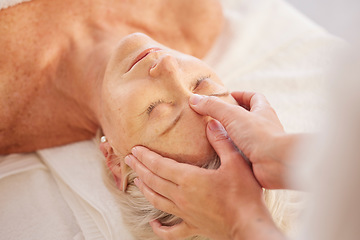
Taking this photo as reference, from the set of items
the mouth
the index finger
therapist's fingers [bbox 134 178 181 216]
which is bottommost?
Result: therapist's fingers [bbox 134 178 181 216]

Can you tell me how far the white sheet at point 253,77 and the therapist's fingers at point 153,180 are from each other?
255mm

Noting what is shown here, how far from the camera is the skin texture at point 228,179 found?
2.96ft

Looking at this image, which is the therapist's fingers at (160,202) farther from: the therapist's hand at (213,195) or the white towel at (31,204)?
the white towel at (31,204)

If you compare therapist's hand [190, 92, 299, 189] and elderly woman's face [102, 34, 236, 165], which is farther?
elderly woman's face [102, 34, 236, 165]

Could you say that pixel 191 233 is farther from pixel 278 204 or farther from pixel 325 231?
pixel 325 231

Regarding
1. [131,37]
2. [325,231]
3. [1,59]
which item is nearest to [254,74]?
[131,37]

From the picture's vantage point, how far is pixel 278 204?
1.13 meters

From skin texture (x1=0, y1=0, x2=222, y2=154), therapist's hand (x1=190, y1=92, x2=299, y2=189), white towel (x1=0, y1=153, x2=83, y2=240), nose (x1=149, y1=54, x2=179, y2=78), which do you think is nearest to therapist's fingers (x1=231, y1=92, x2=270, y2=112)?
therapist's hand (x1=190, y1=92, x2=299, y2=189)

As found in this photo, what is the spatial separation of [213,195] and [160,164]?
0.17 metres

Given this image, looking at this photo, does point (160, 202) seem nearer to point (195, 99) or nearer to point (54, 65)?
point (195, 99)

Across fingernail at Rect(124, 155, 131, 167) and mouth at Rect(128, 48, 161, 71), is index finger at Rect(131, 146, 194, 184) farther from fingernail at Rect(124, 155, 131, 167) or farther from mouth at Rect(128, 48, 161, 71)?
mouth at Rect(128, 48, 161, 71)

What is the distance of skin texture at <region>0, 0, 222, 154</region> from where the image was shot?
56.0 inches

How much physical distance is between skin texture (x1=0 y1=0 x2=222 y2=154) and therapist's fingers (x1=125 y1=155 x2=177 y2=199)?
14.7 inches

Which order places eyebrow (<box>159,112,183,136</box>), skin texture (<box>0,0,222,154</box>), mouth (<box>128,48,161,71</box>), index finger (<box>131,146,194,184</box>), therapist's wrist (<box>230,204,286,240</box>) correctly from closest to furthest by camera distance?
therapist's wrist (<box>230,204,286,240</box>) → index finger (<box>131,146,194,184</box>) → eyebrow (<box>159,112,183,136</box>) → mouth (<box>128,48,161,71</box>) → skin texture (<box>0,0,222,154</box>)
